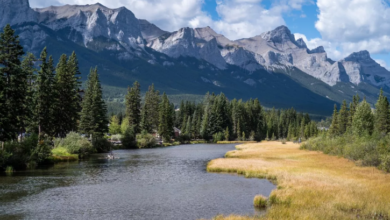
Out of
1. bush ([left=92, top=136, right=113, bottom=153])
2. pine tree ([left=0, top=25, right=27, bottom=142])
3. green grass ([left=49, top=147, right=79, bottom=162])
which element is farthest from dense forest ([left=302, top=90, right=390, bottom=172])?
bush ([left=92, top=136, right=113, bottom=153])

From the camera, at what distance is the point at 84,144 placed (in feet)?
223

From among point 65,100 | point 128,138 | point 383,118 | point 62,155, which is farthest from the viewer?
Answer: point 383,118

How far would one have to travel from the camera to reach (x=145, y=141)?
104250 mm

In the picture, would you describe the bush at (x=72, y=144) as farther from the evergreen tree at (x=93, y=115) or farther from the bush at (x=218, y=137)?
the bush at (x=218, y=137)

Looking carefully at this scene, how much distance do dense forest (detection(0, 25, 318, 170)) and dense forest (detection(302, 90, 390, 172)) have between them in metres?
47.1

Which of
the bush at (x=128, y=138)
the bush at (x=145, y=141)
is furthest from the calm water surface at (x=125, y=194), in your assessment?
the bush at (x=145, y=141)

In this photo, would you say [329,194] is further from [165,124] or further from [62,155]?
[165,124]

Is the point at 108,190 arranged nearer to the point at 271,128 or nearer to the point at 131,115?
the point at 131,115

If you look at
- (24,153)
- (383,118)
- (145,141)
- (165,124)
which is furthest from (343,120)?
(24,153)

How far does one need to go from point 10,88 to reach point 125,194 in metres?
26.3

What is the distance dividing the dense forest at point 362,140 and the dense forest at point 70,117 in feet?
154

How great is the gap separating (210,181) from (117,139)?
71.1 meters

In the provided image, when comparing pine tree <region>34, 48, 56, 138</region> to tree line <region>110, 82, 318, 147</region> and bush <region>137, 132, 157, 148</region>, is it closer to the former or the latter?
tree line <region>110, 82, 318, 147</region>

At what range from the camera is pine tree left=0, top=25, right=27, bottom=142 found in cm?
4472
